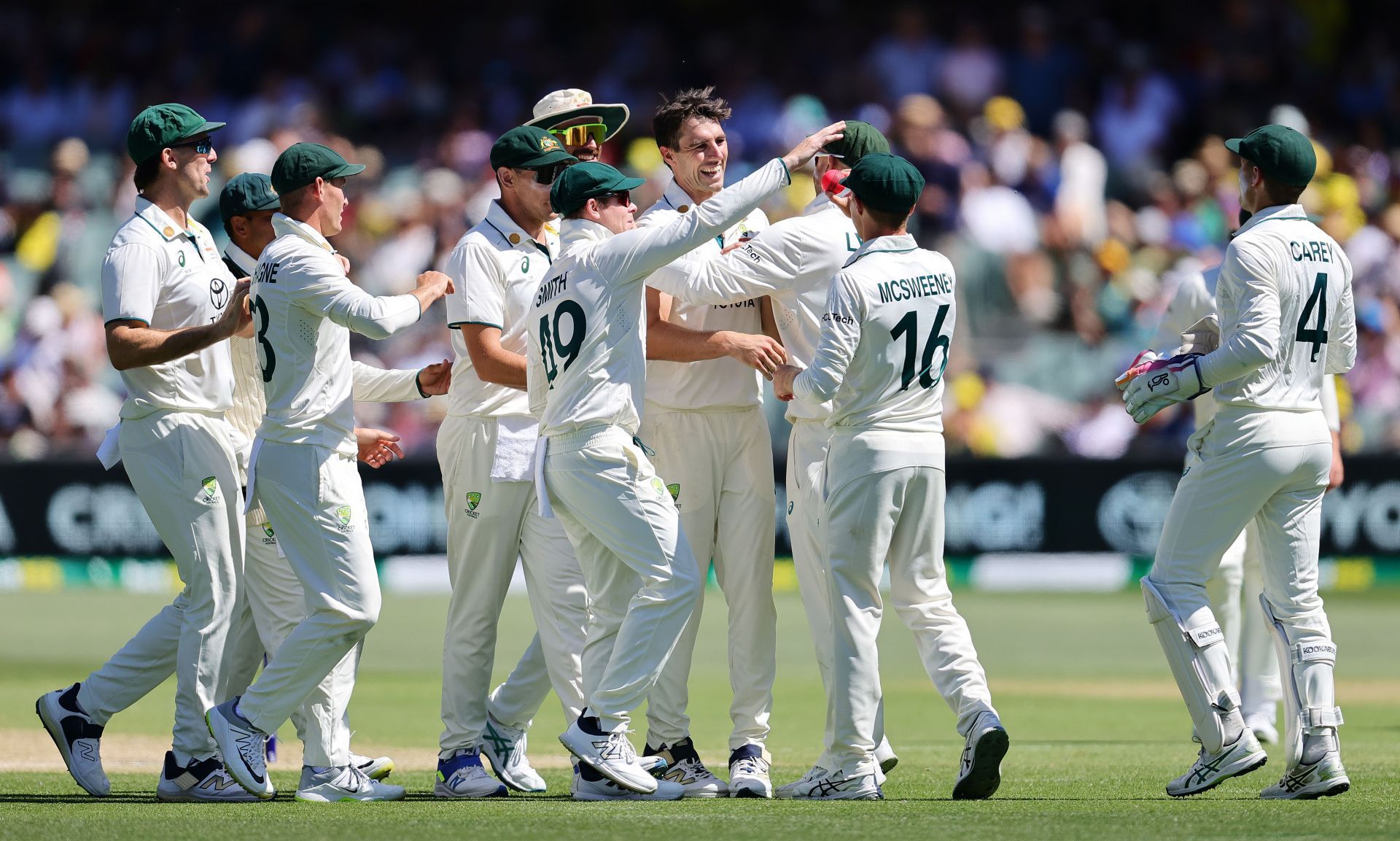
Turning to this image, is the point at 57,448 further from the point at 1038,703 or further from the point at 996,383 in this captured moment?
the point at 1038,703

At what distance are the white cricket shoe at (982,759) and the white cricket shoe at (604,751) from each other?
1.12 meters

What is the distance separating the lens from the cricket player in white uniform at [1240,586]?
810 cm

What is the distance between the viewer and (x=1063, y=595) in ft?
47.7

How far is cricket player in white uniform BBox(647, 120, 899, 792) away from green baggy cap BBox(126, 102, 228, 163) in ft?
6.07

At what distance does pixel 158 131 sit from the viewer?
6.82m

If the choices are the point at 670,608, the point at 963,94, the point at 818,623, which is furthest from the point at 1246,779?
the point at 963,94

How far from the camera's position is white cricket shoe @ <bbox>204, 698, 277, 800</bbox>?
634 cm

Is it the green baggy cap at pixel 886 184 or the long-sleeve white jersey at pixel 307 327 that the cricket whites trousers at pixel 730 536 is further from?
the long-sleeve white jersey at pixel 307 327

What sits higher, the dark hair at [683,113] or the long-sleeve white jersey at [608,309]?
the dark hair at [683,113]

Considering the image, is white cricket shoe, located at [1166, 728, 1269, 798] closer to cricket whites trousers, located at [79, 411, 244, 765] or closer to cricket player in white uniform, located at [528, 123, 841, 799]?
cricket player in white uniform, located at [528, 123, 841, 799]

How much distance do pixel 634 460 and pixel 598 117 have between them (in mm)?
1943

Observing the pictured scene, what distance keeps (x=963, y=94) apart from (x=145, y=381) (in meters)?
13.5

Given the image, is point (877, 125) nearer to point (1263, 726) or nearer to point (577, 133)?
point (1263, 726)

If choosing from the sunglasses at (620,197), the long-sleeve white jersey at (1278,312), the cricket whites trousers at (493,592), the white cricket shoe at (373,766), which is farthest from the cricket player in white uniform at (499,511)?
the long-sleeve white jersey at (1278,312)
